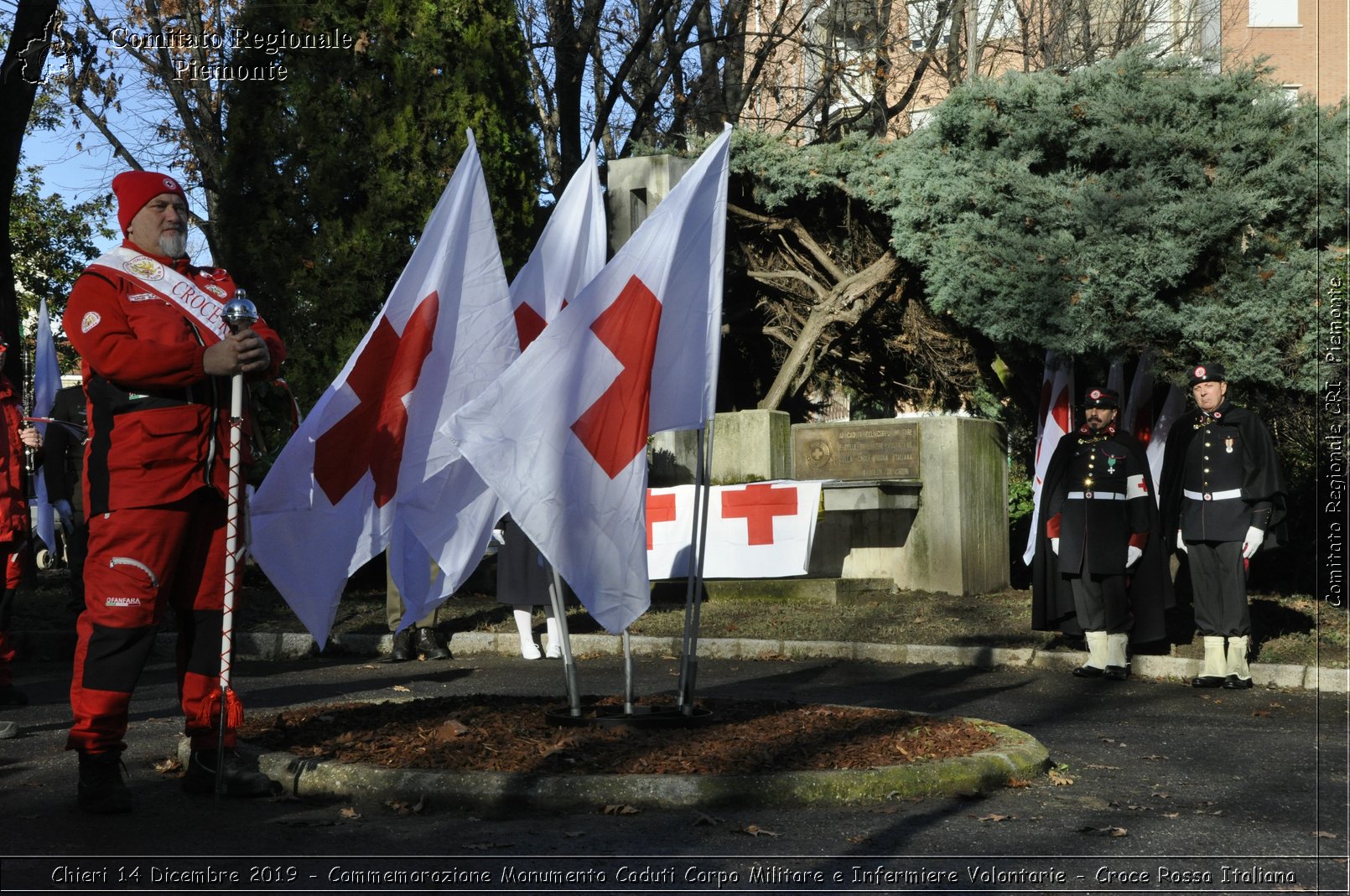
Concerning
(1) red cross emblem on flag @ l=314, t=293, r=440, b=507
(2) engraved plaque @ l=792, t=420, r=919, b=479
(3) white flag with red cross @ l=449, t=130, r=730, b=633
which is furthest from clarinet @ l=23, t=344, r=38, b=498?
(2) engraved plaque @ l=792, t=420, r=919, b=479

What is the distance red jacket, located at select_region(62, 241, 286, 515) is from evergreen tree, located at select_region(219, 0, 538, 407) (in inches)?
348

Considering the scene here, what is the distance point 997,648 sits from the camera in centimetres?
1063

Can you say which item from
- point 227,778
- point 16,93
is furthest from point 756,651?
point 16,93

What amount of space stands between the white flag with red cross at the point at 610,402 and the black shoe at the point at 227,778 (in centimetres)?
139

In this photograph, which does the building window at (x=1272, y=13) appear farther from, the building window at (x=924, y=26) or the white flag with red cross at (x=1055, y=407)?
the white flag with red cross at (x=1055, y=407)

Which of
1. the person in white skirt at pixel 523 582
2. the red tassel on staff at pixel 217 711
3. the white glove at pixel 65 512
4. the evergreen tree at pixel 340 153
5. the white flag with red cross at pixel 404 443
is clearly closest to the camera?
the red tassel on staff at pixel 217 711

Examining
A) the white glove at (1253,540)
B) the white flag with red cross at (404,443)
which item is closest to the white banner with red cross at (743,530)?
the white glove at (1253,540)

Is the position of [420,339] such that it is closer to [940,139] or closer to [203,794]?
[203,794]

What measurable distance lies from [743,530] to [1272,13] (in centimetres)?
2277

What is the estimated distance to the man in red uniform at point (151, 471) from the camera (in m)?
5.33

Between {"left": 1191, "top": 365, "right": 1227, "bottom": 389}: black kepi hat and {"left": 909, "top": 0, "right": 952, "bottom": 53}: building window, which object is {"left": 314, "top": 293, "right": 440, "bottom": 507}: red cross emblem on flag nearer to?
{"left": 1191, "top": 365, "right": 1227, "bottom": 389}: black kepi hat

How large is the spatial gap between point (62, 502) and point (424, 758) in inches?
375

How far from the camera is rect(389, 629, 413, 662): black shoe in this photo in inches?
445

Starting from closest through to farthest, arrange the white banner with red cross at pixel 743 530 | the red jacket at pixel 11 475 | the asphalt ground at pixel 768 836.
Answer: the asphalt ground at pixel 768 836 → the red jacket at pixel 11 475 → the white banner with red cross at pixel 743 530
